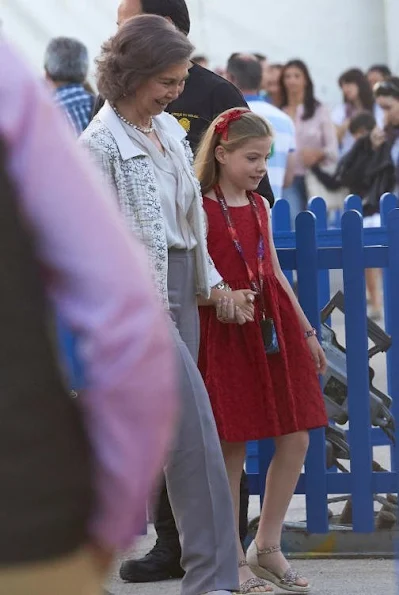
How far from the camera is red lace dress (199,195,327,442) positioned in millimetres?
4367

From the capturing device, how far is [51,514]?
5.08ft

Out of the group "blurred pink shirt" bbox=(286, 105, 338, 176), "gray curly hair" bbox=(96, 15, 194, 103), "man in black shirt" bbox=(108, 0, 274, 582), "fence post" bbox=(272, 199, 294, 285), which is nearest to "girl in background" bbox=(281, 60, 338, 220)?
"blurred pink shirt" bbox=(286, 105, 338, 176)

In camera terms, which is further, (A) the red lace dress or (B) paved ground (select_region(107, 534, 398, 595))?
(B) paved ground (select_region(107, 534, 398, 595))

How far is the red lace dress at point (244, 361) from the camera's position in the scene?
4.37 metres

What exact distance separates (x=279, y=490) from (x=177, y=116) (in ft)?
3.89

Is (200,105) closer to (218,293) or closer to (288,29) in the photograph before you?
(218,293)

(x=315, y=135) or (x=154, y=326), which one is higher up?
(x=315, y=135)

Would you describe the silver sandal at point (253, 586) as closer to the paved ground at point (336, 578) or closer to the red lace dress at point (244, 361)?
the paved ground at point (336, 578)

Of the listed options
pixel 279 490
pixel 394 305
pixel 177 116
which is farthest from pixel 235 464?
pixel 177 116

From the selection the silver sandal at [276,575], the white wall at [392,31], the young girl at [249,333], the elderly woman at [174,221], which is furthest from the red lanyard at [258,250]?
the white wall at [392,31]

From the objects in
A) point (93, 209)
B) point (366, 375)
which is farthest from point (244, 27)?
point (93, 209)

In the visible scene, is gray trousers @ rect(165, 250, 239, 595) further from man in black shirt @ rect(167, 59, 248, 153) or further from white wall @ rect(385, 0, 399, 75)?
white wall @ rect(385, 0, 399, 75)

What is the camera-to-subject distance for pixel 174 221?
3906 mm

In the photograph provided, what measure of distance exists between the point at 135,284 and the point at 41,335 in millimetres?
112
